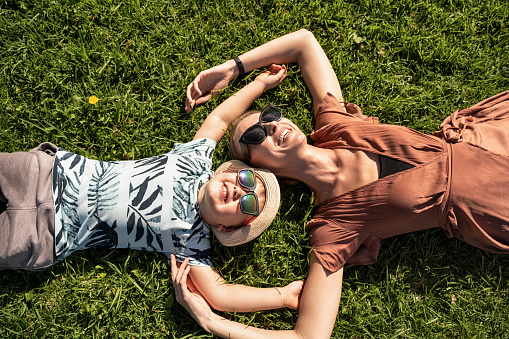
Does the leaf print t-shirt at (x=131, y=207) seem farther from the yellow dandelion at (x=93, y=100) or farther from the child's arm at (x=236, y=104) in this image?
the yellow dandelion at (x=93, y=100)

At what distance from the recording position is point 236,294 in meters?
3.76

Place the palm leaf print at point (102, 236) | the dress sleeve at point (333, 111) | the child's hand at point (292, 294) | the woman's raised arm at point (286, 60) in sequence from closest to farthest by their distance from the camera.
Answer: the palm leaf print at point (102, 236), the child's hand at point (292, 294), the dress sleeve at point (333, 111), the woman's raised arm at point (286, 60)

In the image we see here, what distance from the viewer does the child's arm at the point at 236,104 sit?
405 cm

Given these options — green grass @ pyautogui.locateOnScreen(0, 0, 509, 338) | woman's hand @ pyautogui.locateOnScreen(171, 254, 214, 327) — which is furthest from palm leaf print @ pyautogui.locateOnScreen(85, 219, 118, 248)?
woman's hand @ pyautogui.locateOnScreen(171, 254, 214, 327)

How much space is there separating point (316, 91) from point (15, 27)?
356 cm

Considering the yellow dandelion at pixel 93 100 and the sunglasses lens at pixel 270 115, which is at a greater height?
the yellow dandelion at pixel 93 100

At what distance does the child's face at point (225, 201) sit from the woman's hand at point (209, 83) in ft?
3.84

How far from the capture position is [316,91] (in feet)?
13.9

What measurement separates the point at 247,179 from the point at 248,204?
0.24 m

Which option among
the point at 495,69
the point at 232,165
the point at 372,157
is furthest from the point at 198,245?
the point at 495,69

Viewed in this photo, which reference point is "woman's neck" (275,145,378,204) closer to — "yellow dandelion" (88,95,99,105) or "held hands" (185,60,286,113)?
"held hands" (185,60,286,113)

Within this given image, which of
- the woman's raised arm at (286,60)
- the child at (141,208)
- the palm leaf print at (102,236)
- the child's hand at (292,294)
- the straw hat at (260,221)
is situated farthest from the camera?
the woman's raised arm at (286,60)

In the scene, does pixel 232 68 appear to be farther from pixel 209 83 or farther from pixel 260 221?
pixel 260 221

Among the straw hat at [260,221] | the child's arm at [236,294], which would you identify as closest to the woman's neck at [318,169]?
the straw hat at [260,221]
